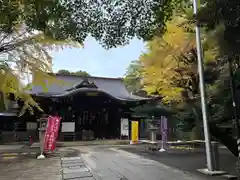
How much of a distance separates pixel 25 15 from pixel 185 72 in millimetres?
9921

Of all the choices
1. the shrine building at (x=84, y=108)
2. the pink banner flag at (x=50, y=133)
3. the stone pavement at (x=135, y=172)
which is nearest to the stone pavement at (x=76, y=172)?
the stone pavement at (x=135, y=172)

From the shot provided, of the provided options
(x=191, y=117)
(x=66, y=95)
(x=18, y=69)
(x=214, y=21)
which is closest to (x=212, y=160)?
(x=214, y=21)

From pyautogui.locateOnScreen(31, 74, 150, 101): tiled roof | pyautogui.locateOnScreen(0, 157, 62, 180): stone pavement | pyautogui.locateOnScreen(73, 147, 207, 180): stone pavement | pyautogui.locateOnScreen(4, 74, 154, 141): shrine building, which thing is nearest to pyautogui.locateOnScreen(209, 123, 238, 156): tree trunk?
pyautogui.locateOnScreen(73, 147, 207, 180): stone pavement

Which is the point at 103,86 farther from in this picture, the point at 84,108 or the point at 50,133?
the point at 50,133

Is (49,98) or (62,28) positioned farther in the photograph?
(49,98)

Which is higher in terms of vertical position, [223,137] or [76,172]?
[223,137]

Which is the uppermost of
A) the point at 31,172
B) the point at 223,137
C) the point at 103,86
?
the point at 103,86

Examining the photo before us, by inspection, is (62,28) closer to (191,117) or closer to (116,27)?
(116,27)

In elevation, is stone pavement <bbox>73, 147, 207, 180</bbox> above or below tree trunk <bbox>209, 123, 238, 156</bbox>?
below

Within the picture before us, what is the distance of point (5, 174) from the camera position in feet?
25.0

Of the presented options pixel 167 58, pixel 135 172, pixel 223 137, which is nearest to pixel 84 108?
pixel 167 58

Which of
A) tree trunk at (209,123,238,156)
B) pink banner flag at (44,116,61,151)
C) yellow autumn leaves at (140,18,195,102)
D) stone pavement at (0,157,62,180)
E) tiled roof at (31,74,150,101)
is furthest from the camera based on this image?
tiled roof at (31,74,150,101)

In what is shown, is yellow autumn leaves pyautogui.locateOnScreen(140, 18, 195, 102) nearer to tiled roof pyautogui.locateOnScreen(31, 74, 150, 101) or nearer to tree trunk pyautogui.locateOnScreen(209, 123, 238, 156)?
tree trunk pyautogui.locateOnScreen(209, 123, 238, 156)

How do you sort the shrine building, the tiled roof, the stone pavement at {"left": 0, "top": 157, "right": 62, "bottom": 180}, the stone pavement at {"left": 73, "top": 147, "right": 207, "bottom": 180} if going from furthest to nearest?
1. the tiled roof
2. the shrine building
3. the stone pavement at {"left": 0, "top": 157, "right": 62, "bottom": 180}
4. the stone pavement at {"left": 73, "top": 147, "right": 207, "bottom": 180}
